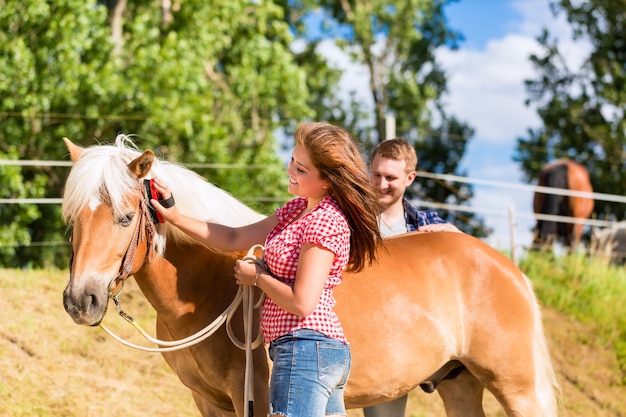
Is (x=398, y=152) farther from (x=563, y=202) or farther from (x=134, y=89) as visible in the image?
(x=134, y=89)

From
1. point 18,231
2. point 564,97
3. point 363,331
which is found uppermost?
point 564,97

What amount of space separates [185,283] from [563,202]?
29.9ft

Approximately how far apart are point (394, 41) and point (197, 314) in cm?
1915

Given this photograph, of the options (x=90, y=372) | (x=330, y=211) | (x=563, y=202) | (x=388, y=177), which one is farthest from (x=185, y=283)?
(x=563, y=202)

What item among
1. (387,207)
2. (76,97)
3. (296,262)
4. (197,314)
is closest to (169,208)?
(197,314)

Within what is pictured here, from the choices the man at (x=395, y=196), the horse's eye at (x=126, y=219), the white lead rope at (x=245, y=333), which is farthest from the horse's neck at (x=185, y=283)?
the man at (x=395, y=196)

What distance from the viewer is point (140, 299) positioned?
278 inches

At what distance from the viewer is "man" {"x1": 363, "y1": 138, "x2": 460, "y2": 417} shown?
4.02 meters

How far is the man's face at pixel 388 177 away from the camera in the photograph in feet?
13.2

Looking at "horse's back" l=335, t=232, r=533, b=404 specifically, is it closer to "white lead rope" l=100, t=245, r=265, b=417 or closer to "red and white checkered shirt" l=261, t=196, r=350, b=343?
"white lead rope" l=100, t=245, r=265, b=417

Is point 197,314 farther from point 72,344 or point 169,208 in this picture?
point 72,344

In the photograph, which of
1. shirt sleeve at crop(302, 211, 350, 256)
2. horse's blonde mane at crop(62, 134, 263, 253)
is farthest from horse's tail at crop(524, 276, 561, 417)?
shirt sleeve at crop(302, 211, 350, 256)

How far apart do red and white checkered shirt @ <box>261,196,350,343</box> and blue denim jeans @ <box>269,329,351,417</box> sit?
0.04 meters

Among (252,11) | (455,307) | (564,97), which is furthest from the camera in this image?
(564,97)
